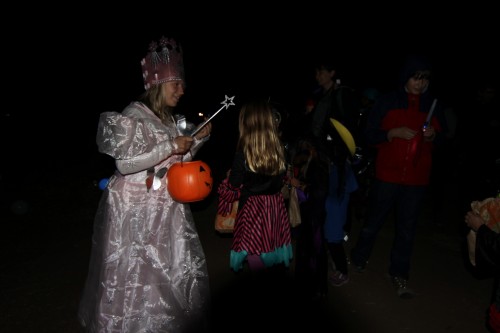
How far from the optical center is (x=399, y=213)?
13.1 ft

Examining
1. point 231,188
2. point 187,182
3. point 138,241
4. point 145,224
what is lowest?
point 138,241

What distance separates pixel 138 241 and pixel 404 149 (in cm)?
255

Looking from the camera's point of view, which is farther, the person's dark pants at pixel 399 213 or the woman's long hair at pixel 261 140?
the person's dark pants at pixel 399 213

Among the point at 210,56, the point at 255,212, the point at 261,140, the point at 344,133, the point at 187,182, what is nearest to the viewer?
the point at 187,182

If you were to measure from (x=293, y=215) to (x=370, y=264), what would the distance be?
166 centimetres

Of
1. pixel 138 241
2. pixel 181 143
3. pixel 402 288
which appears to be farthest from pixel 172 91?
pixel 402 288

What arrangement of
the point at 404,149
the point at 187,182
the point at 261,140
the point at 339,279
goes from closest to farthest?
the point at 187,182, the point at 261,140, the point at 404,149, the point at 339,279

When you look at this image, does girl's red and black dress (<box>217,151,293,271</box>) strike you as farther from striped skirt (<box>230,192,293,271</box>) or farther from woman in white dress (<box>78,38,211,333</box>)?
woman in white dress (<box>78,38,211,333</box>)

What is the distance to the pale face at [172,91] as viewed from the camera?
3.07 meters

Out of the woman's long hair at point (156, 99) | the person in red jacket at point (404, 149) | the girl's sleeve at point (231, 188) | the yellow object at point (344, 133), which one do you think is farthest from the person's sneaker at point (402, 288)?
the woman's long hair at point (156, 99)

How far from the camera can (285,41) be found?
1994 centimetres

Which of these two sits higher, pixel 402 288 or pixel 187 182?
pixel 187 182

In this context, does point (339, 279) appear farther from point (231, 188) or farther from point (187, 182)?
point (187, 182)

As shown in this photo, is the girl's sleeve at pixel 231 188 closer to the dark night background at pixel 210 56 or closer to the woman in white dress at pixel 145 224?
the woman in white dress at pixel 145 224
